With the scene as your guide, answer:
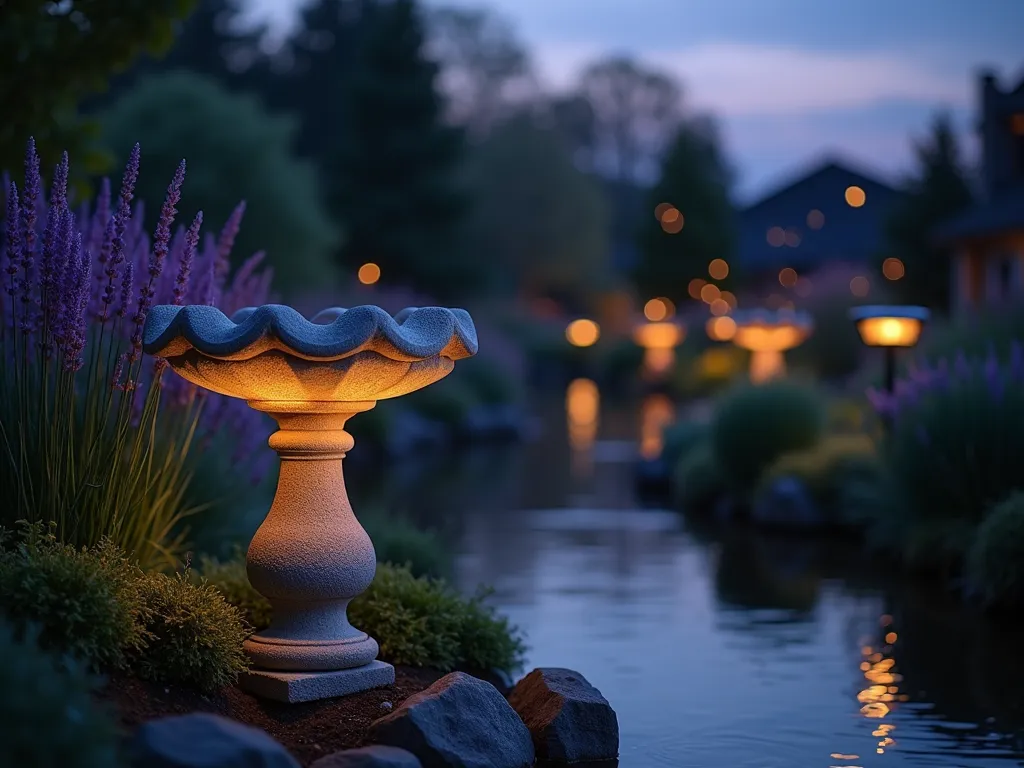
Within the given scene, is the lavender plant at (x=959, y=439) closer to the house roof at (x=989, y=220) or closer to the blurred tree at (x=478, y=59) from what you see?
the house roof at (x=989, y=220)

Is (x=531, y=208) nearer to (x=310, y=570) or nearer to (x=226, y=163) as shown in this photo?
(x=226, y=163)

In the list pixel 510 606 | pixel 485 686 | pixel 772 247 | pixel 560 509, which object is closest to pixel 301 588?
pixel 485 686

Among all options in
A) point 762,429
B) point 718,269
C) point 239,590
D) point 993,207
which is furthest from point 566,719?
point 718,269

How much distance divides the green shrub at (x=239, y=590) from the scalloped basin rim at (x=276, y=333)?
4.31 ft

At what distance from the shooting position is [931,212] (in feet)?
99.3

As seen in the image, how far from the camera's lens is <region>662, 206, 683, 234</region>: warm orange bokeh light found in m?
49.7

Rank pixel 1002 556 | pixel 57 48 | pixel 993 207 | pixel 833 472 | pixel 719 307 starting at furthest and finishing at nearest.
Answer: pixel 719 307 → pixel 993 207 → pixel 833 472 → pixel 1002 556 → pixel 57 48

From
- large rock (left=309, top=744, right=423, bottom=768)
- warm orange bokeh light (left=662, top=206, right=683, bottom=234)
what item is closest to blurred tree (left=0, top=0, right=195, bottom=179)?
large rock (left=309, top=744, right=423, bottom=768)

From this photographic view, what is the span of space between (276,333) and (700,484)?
10.7 metres

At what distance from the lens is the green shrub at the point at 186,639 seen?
173 inches

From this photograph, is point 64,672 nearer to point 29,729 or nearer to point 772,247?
point 29,729

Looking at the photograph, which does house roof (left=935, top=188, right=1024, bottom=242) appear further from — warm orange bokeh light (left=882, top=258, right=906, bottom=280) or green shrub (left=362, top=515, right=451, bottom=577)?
green shrub (left=362, top=515, right=451, bottom=577)

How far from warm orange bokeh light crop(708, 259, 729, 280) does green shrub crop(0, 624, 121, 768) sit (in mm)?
47867

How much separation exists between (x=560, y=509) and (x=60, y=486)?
9582mm
